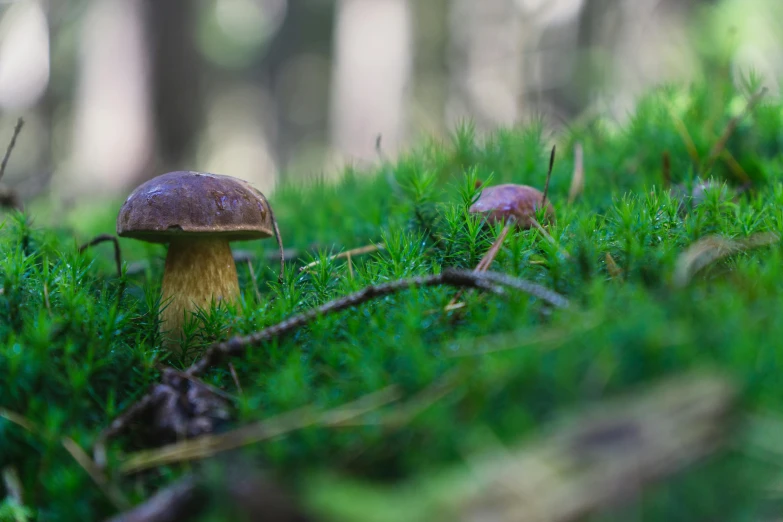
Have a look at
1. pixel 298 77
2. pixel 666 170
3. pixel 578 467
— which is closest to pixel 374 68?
pixel 666 170

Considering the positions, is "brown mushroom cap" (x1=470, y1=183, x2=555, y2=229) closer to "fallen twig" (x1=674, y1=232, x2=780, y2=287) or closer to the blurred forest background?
"fallen twig" (x1=674, y1=232, x2=780, y2=287)

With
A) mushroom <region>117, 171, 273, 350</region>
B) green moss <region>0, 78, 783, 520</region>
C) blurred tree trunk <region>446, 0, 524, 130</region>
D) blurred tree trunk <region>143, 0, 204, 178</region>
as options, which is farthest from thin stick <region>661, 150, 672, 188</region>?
blurred tree trunk <region>446, 0, 524, 130</region>

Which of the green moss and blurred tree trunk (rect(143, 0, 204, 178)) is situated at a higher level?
blurred tree trunk (rect(143, 0, 204, 178))

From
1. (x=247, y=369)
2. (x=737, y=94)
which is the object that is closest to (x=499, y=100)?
(x=737, y=94)

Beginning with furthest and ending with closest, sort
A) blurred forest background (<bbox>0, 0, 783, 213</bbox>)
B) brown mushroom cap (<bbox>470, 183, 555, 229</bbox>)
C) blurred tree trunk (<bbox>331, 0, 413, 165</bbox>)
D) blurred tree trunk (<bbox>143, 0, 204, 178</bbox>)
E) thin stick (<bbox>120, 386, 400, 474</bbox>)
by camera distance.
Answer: blurred tree trunk (<bbox>331, 0, 413, 165</bbox>)
blurred tree trunk (<bbox>143, 0, 204, 178</bbox>)
blurred forest background (<bbox>0, 0, 783, 213</bbox>)
brown mushroom cap (<bbox>470, 183, 555, 229</bbox>)
thin stick (<bbox>120, 386, 400, 474</bbox>)

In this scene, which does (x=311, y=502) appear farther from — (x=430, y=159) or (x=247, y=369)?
(x=430, y=159)

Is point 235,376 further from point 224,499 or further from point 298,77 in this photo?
point 298,77

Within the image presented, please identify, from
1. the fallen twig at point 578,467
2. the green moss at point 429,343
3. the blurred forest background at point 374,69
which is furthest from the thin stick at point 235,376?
the blurred forest background at point 374,69
